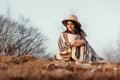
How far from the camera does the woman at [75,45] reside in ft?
20.6

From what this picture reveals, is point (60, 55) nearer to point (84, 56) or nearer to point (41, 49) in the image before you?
point (84, 56)

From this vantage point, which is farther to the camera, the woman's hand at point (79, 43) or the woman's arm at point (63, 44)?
the woman's arm at point (63, 44)

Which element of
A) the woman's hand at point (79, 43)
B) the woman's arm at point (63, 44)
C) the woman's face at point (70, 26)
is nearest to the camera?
the woman's hand at point (79, 43)

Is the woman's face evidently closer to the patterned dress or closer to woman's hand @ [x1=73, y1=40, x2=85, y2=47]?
the patterned dress

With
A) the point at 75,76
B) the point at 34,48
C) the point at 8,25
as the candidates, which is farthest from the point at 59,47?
the point at 34,48

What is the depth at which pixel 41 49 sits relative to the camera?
3161 centimetres

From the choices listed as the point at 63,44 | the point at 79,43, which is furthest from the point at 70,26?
the point at 79,43

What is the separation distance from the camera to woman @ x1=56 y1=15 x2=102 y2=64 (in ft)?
20.6

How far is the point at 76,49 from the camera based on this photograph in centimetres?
632

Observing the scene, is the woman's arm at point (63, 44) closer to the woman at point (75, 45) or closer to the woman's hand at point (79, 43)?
the woman at point (75, 45)

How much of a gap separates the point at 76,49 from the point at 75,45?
9 centimetres

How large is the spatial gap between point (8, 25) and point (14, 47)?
2.07 m

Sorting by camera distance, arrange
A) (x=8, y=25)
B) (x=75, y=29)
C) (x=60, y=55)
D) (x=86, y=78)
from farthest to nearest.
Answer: (x=8, y=25) < (x=75, y=29) < (x=60, y=55) < (x=86, y=78)

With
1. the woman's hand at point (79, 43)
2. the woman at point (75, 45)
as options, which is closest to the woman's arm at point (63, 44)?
the woman at point (75, 45)
